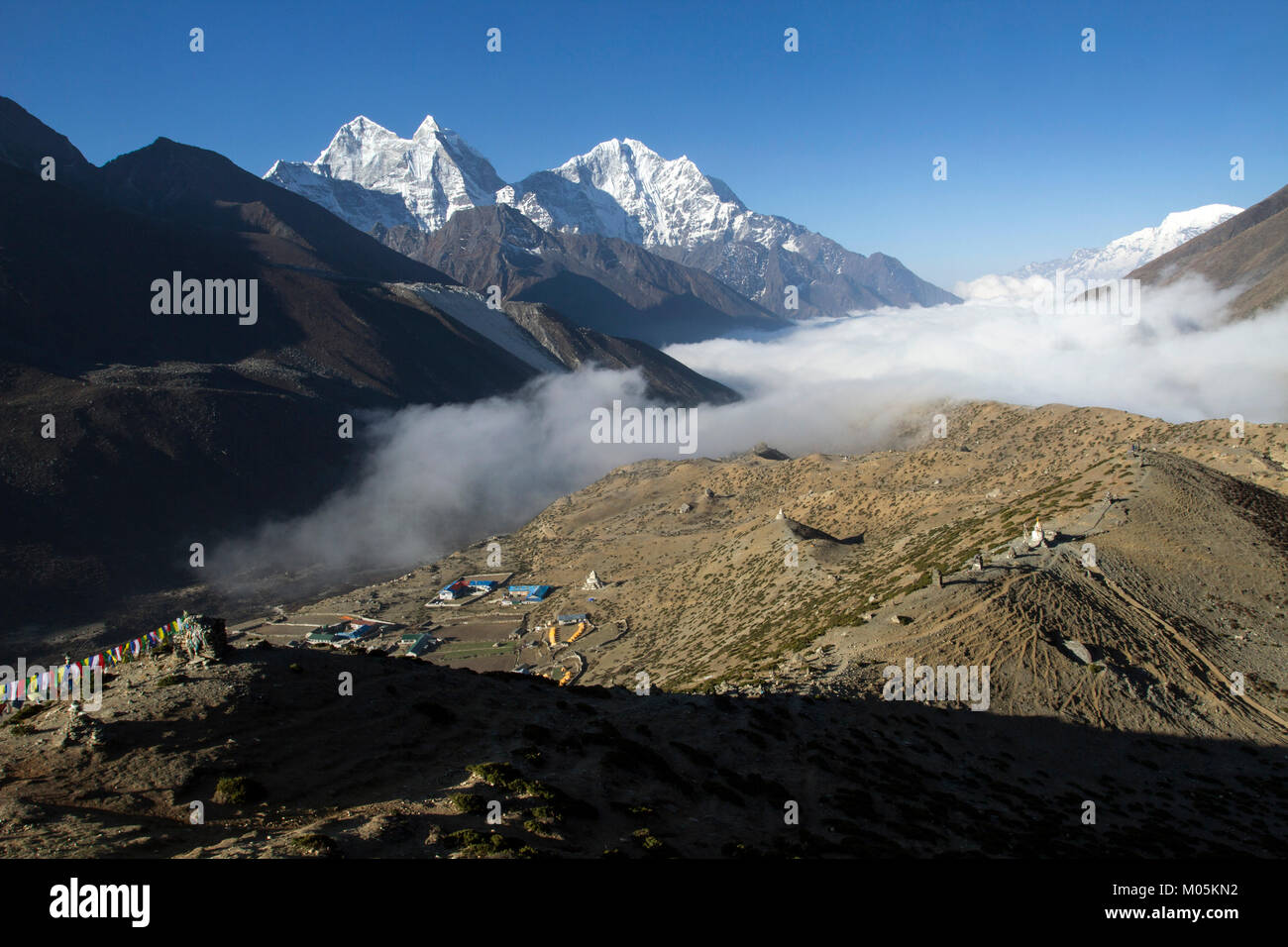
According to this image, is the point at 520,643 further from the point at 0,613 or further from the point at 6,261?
the point at 6,261

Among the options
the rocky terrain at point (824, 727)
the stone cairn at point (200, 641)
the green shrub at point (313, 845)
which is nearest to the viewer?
the green shrub at point (313, 845)

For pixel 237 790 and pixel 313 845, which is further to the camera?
pixel 237 790

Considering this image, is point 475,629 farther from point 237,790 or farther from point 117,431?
point 117,431

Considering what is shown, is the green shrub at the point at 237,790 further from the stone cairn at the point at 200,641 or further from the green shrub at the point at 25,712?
the green shrub at the point at 25,712

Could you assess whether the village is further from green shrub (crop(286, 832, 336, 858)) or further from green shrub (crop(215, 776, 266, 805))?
green shrub (crop(286, 832, 336, 858))

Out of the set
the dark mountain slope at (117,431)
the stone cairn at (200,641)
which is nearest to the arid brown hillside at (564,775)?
the stone cairn at (200,641)

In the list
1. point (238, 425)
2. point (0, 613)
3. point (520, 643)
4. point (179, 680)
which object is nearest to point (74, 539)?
point (0, 613)

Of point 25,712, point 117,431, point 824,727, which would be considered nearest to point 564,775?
point 824,727

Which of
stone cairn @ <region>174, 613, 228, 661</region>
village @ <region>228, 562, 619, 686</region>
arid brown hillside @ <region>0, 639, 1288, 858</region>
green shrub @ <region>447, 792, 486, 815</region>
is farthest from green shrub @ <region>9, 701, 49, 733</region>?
village @ <region>228, 562, 619, 686</region>
